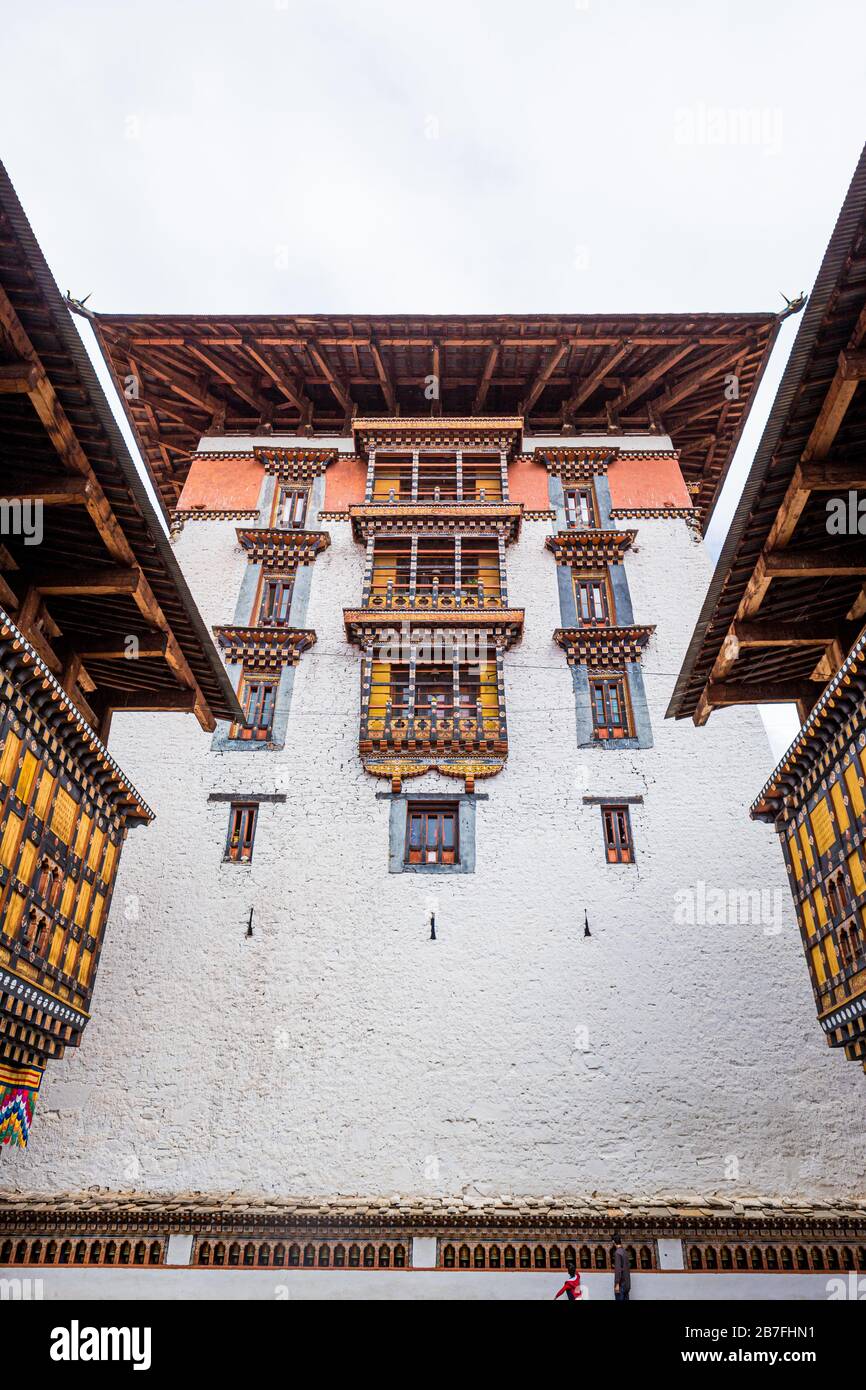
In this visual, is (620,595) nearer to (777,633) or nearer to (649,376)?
(649,376)

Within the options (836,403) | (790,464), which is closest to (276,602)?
(790,464)

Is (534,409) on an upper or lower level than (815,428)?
upper

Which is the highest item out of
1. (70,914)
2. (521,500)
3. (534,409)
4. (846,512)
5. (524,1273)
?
(534,409)

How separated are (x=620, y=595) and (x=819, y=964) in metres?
9.04

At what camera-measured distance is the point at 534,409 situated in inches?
822

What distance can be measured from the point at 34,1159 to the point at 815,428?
12.5 metres

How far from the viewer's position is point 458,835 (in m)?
14.7

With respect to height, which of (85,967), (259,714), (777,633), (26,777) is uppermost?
(259,714)

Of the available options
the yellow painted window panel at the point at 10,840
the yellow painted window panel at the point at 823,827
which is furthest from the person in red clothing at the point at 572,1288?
the yellow painted window panel at the point at 10,840

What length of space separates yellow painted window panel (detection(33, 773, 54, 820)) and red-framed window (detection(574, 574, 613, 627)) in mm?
10355

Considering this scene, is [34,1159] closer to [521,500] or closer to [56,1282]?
[56,1282]

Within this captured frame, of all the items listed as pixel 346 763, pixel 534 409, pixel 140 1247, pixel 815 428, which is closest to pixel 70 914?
pixel 140 1247

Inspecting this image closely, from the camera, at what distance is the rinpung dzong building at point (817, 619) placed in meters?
7.29
